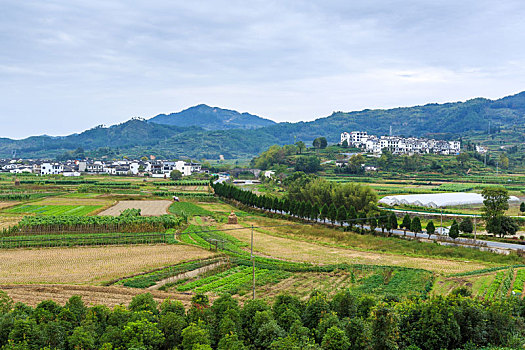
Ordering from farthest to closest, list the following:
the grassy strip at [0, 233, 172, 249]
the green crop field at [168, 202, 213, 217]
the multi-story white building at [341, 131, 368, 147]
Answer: the multi-story white building at [341, 131, 368, 147] → the green crop field at [168, 202, 213, 217] → the grassy strip at [0, 233, 172, 249]

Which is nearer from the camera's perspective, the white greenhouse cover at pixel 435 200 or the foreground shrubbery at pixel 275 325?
the foreground shrubbery at pixel 275 325

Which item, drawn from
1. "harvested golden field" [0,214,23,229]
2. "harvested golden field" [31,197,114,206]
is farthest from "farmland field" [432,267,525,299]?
"harvested golden field" [31,197,114,206]

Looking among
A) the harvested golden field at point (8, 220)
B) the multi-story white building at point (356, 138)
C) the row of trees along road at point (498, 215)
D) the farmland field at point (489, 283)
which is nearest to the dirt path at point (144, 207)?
the harvested golden field at point (8, 220)

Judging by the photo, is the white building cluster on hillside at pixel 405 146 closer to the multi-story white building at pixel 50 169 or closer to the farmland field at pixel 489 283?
the multi-story white building at pixel 50 169

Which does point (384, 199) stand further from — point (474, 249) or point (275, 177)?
point (275, 177)

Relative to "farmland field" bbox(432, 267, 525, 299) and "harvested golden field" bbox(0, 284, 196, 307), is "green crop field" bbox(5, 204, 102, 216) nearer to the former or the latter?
"harvested golden field" bbox(0, 284, 196, 307)

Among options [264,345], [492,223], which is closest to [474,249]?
[492,223]
